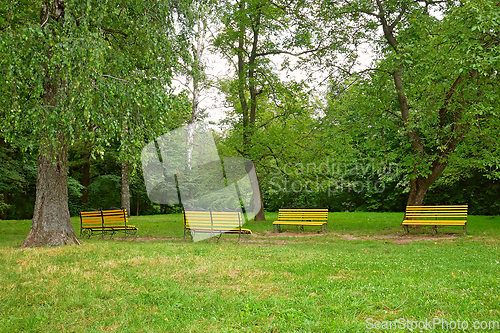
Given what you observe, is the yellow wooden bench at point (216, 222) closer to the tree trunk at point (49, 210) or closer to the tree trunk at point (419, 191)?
the tree trunk at point (49, 210)

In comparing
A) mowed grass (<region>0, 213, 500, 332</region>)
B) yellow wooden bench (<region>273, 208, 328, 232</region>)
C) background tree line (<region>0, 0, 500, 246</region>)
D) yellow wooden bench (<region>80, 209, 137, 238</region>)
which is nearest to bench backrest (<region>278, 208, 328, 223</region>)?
yellow wooden bench (<region>273, 208, 328, 232</region>)

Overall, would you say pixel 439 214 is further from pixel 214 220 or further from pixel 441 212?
pixel 214 220

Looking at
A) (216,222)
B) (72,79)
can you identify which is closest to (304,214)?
(216,222)

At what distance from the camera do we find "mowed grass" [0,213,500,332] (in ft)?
13.0

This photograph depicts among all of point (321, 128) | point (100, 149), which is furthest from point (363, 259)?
point (321, 128)

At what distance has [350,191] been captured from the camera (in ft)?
90.6

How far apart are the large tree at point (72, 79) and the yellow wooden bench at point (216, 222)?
2.90m

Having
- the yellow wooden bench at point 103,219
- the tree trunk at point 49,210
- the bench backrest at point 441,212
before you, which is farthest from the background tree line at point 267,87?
the yellow wooden bench at point 103,219

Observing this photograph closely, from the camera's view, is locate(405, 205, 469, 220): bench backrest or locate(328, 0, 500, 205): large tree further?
locate(405, 205, 469, 220): bench backrest

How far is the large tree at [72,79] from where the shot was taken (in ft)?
20.8

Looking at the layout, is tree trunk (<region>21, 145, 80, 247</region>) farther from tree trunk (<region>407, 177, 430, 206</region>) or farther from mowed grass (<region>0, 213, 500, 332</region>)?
tree trunk (<region>407, 177, 430, 206</region>)

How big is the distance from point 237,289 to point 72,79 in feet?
15.1

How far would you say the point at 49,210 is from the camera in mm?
8867

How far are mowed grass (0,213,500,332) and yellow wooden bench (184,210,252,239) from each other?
6.48 ft
